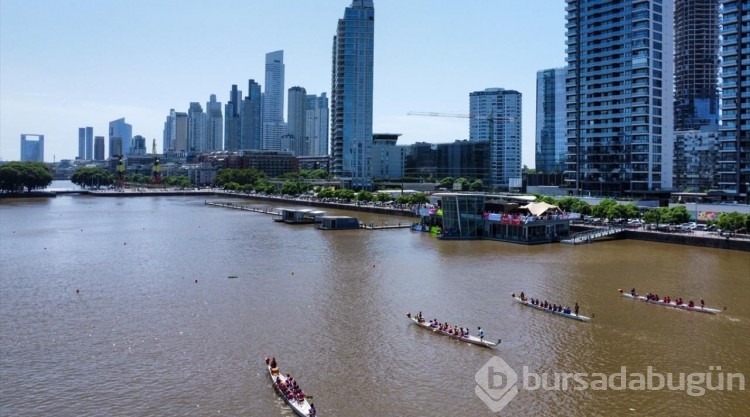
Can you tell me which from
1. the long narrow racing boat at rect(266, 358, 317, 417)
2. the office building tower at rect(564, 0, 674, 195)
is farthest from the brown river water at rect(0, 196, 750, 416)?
the office building tower at rect(564, 0, 674, 195)

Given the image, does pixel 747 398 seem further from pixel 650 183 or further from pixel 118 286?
pixel 650 183

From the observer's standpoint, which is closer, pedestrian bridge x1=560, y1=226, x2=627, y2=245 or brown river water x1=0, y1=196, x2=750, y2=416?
brown river water x1=0, y1=196, x2=750, y2=416

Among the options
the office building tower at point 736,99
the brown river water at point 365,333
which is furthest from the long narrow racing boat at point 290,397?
the office building tower at point 736,99

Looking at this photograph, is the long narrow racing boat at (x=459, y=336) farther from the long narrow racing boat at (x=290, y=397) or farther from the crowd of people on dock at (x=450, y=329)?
the long narrow racing boat at (x=290, y=397)

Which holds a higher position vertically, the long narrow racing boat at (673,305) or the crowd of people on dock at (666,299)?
the crowd of people on dock at (666,299)

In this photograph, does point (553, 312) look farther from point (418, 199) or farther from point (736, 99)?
point (418, 199)

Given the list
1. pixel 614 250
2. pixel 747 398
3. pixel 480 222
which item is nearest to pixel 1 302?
pixel 747 398

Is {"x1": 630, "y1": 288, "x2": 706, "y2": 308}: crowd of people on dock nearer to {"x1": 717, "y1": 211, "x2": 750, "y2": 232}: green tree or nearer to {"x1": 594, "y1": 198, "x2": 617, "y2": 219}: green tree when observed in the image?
{"x1": 717, "y1": 211, "x2": 750, "y2": 232}: green tree
